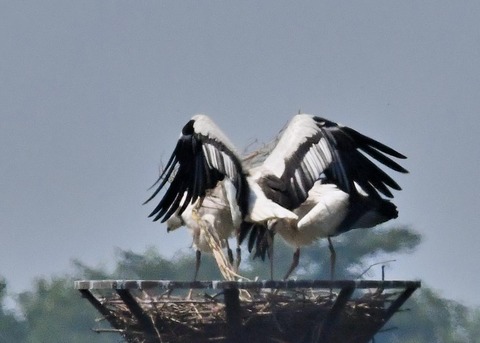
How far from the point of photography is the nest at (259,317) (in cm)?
1035

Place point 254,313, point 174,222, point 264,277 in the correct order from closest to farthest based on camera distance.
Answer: point 254,313 → point 174,222 → point 264,277

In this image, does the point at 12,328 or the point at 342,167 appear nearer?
the point at 342,167

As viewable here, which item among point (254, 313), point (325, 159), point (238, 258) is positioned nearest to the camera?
point (254, 313)

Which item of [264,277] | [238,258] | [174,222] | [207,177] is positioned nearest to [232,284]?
[207,177]

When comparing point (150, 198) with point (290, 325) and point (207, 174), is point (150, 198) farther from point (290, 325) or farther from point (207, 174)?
point (290, 325)

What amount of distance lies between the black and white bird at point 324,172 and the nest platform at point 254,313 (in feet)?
2.25

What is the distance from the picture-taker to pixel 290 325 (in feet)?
34.1

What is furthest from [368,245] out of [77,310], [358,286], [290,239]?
[358,286]

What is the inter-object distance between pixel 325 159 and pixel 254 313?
1.16 m

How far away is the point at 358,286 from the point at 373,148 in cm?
130

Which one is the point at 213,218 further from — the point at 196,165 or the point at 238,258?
the point at 196,165

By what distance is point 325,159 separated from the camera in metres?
11.0

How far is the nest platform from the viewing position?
405 inches

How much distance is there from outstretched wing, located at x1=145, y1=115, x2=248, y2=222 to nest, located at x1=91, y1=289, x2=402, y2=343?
24.2 inches
